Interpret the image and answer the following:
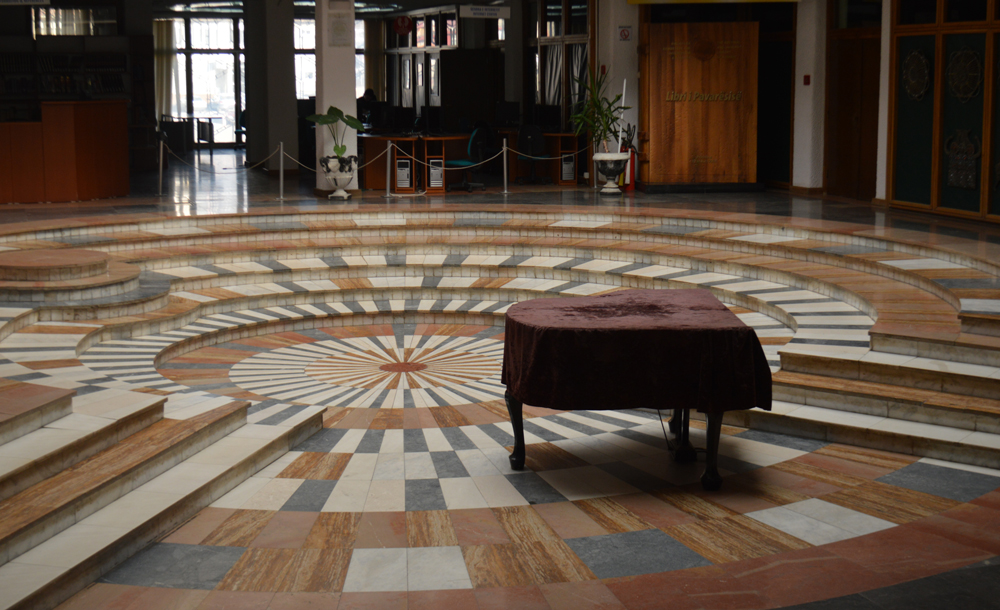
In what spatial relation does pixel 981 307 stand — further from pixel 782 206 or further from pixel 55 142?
pixel 55 142

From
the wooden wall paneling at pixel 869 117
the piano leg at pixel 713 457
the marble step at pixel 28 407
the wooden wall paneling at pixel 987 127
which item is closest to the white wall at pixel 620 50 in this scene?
the wooden wall paneling at pixel 869 117

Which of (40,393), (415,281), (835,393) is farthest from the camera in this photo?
(415,281)

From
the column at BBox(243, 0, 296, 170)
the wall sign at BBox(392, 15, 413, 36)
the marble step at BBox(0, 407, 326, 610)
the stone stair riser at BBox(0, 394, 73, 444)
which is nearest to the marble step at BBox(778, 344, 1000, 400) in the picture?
the marble step at BBox(0, 407, 326, 610)

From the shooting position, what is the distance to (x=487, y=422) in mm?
5195

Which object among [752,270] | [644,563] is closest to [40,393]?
[644,563]

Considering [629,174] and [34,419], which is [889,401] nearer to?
[34,419]

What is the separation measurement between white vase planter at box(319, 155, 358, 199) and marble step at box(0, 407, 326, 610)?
7307 millimetres

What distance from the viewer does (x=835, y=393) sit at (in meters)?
4.77

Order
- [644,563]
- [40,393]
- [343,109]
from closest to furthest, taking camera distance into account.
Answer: [644,563] → [40,393] → [343,109]

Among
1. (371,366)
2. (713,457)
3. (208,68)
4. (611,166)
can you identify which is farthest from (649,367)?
(208,68)

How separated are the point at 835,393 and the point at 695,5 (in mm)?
9148

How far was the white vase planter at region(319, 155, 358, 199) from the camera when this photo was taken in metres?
11.6

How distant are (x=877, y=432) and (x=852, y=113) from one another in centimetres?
813

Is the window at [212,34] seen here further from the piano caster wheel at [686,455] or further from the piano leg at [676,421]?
A: the piano caster wheel at [686,455]
